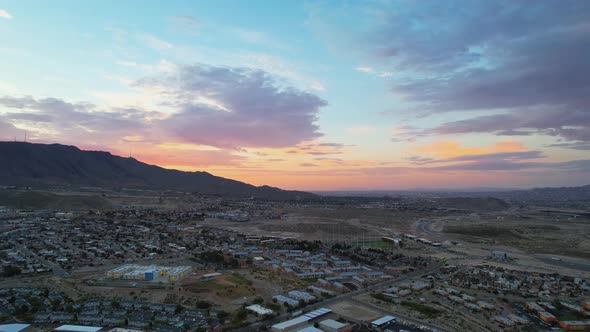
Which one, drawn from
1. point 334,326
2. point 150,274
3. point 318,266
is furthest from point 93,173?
point 334,326

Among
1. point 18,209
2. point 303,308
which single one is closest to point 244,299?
point 303,308

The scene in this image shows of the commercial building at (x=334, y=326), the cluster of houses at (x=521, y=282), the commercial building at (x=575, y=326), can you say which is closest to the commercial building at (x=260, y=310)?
the commercial building at (x=334, y=326)

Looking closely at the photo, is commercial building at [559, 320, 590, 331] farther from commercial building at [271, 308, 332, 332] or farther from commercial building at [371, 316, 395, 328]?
commercial building at [271, 308, 332, 332]

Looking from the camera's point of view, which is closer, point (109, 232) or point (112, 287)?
point (112, 287)

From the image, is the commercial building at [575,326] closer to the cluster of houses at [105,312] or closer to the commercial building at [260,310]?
the commercial building at [260,310]

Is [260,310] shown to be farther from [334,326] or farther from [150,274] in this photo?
[150,274]

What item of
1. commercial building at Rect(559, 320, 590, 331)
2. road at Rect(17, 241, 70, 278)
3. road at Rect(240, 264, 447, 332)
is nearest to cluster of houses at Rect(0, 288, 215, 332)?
road at Rect(240, 264, 447, 332)

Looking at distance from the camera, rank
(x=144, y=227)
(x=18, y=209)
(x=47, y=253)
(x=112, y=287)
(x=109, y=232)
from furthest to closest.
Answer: (x=18, y=209) → (x=144, y=227) → (x=109, y=232) → (x=47, y=253) → (x=112, y=287)

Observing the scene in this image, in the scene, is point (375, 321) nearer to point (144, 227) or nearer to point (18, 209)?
point (144, 227)
